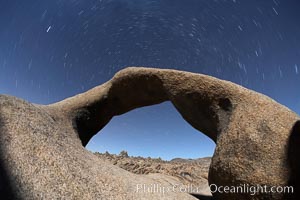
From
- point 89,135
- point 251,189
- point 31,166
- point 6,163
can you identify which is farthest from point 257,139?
point 89,135

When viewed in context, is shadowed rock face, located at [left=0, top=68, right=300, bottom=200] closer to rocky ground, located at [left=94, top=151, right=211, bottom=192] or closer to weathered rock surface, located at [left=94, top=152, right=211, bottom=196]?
weathered rock surface, located at [left=94, top=152, right=211, bottom=196]

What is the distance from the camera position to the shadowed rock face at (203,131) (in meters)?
5.22

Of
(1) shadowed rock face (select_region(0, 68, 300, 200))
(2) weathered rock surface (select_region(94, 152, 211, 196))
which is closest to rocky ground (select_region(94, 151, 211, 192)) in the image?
(2) weathered rock surface (select_region(94, 152, 211, 196))

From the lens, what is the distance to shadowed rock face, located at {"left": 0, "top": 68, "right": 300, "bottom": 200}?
5.22 metres

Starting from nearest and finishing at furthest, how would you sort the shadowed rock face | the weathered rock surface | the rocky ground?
the shadowed rock face, the weathered rock surface, the rocky ground

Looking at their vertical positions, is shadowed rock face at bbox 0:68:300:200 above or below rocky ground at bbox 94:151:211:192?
below

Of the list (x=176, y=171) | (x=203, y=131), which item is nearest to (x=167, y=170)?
(x=176, y=171)

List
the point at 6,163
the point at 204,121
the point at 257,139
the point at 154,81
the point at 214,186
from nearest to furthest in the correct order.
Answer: the point at 6,163 < the point at 257,139 < the point at 214,186 < the point at 204,121 < the point at 154,81

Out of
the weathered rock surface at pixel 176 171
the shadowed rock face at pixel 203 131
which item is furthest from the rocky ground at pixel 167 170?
the shadowed rock face at pixel 203 131

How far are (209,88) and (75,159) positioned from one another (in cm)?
465

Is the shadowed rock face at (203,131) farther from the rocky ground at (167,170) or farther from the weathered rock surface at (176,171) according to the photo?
the rocky ground at (167,170)

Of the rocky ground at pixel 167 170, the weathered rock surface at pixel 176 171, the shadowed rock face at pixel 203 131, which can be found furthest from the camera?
the rocky ground at pixel 167 170

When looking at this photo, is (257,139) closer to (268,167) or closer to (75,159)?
(268,167)

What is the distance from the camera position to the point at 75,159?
6.18 metres
